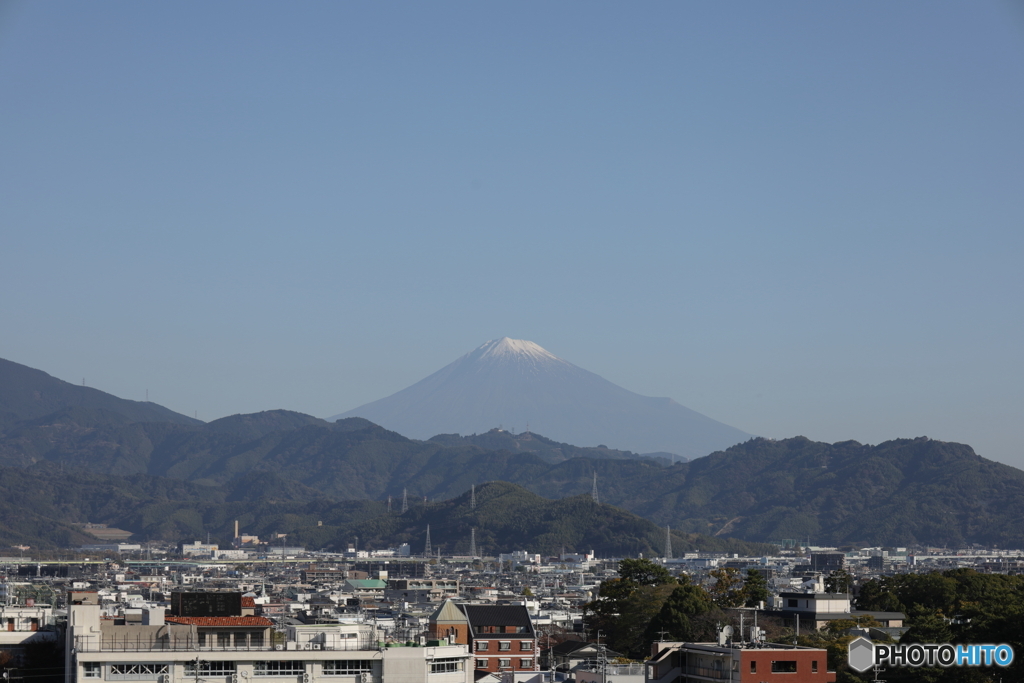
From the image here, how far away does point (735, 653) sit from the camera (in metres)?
39.8

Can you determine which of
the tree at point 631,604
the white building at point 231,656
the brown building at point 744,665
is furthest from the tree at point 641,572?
the white building at point 231,656

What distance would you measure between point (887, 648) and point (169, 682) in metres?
18.4

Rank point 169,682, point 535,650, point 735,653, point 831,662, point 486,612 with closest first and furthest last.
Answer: point 169,682 < point 735,653 < point 831,662 < point 535,650 < point 486,612

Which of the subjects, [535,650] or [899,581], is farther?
[899,581]

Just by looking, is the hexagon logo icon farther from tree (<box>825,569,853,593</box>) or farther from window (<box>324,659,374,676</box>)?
tree (<box>825,569,853,593</box>)

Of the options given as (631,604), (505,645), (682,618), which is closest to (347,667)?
(505,645)

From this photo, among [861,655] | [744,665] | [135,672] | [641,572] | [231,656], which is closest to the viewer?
[135,672]

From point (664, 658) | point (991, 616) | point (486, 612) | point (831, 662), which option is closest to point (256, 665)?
point (664, 658)

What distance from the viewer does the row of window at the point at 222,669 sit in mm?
36531

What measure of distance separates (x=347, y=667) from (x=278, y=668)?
1.80 metres

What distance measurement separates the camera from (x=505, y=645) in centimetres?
6278

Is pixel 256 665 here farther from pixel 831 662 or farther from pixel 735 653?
pixel 831 662
